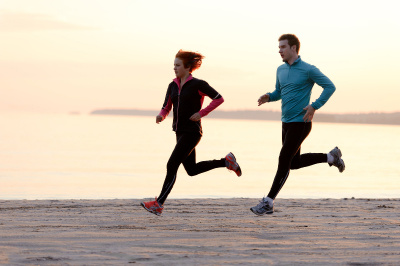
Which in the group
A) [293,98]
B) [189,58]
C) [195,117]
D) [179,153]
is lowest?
[179,153]

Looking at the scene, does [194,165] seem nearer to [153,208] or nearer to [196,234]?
[153,208]

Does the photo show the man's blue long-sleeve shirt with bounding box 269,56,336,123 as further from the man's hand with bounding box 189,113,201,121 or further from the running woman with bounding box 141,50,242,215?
the man's hand with bounding box 189,113,201,121

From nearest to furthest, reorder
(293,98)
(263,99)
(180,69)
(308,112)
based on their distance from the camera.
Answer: (308,112) < (293,98) < (180,69) < (263,99)

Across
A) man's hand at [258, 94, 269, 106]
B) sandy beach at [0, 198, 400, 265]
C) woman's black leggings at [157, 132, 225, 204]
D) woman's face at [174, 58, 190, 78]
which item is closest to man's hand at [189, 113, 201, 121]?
woman's black leggings at [157, 132, 225, 204]

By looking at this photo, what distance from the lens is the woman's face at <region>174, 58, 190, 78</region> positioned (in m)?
7.95

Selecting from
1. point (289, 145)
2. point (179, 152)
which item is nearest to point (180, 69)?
point (179, 152)

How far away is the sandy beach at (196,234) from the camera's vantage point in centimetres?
548

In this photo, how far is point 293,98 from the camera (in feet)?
25.3

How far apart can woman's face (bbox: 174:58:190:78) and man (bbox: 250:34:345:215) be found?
1.04m

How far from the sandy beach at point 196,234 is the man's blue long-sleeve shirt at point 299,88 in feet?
3.82

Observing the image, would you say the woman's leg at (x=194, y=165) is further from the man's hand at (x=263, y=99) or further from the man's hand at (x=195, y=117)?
the man's hand at (x=263, y=99)

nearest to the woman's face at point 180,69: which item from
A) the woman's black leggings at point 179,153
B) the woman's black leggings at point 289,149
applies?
the woman's black leggings at point 179,153

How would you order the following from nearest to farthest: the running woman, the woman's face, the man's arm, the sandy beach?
the sandy beach, the man's arm, the running woman, the woman's face

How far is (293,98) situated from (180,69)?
128cm
